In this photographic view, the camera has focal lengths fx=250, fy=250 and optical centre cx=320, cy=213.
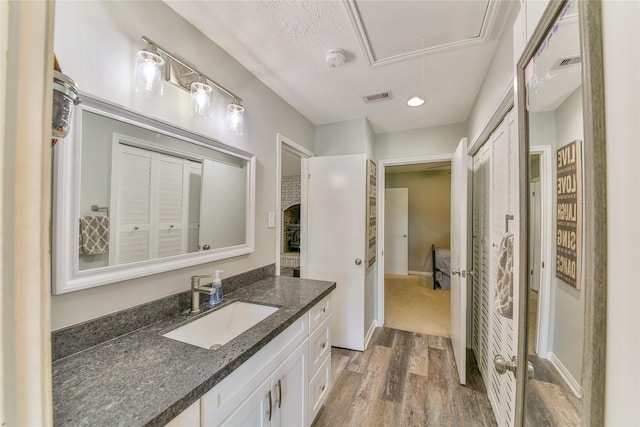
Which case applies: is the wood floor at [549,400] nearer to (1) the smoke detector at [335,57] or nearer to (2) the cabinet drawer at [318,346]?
(2) the cabinet drawer at [318,346]

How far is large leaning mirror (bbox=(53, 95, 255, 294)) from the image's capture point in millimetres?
909

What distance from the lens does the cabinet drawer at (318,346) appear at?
1.54m

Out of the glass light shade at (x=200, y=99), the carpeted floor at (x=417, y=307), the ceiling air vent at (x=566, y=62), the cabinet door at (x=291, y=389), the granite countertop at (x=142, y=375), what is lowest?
the carpeted floor at (x=417, y=307)

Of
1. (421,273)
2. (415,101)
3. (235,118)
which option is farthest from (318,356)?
(421,273)

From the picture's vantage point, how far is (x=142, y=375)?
31.2 inches

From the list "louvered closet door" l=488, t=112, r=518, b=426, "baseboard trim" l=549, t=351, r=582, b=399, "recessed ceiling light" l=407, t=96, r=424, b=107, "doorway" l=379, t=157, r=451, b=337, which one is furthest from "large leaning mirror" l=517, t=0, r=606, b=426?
"doorway" l=379, t=157, r=451, b=337

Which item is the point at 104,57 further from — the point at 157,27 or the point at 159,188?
the point at 159,188

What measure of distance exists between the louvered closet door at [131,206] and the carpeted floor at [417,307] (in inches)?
114

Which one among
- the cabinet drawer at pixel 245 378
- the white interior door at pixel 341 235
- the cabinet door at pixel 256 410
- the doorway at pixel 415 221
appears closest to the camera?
the cabinet drawer at pixel 245 378

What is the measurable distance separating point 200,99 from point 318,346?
1.64 m

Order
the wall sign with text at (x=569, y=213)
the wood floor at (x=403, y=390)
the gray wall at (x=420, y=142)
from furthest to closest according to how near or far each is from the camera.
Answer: the gray wall at (x=420, y=142)
the wood floor at (x=403, y=390)
the wall sign with text at (x=569, y=213)

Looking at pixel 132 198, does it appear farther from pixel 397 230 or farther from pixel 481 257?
pixel 397 230

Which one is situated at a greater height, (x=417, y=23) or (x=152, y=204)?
(x=417, y=23)

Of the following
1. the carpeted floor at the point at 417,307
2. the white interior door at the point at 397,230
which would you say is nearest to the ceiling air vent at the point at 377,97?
the carpeted floor at the point at 417,307
